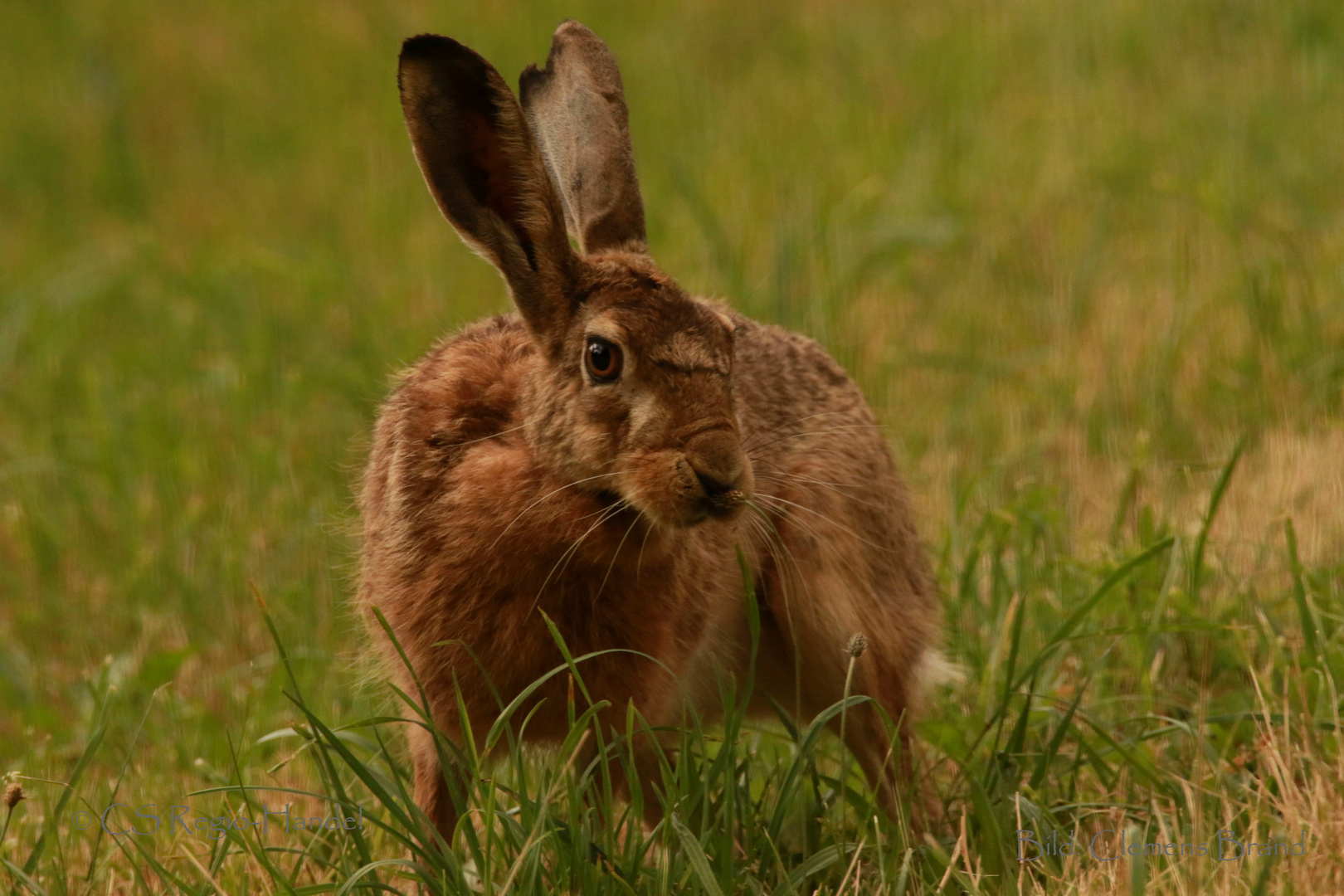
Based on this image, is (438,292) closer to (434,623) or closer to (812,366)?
(812,366)

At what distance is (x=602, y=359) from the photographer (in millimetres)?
3305

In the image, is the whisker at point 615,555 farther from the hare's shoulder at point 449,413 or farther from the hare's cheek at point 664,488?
the hare's shoulder at point 449,413

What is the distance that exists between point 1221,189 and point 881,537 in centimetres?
307

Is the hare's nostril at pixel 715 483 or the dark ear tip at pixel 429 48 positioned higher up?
the dark ear tip at pixel 429 48

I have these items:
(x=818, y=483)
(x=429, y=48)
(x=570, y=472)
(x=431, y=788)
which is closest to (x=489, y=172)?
(x=429, y=48)

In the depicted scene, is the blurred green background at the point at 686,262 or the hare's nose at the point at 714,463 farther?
the blurred green background at the point at 686,262

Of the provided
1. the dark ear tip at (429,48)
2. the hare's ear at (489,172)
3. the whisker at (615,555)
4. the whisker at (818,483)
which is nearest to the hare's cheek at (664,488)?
the whisker at (615,555)

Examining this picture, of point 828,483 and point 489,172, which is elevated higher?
point 489,172

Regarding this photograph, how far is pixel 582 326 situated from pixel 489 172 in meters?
0.38

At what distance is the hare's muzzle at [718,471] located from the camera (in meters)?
3.11

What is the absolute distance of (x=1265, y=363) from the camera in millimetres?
5621

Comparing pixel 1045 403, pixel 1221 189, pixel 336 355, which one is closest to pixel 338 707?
pixel 336 355

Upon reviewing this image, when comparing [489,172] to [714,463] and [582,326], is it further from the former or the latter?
[714,463]

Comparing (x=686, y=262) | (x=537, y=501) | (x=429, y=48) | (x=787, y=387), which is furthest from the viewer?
(x=686, y=262)
